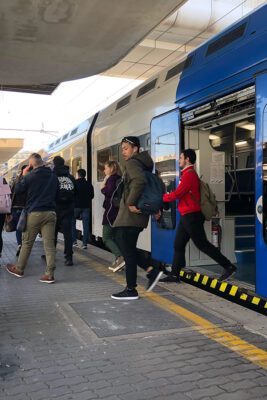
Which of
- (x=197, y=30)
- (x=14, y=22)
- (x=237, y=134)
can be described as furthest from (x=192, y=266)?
→ (x=197, y=30)

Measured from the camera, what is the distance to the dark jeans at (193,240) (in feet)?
18.3

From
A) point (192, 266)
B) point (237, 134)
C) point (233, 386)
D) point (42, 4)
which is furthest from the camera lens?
point (237, 134)

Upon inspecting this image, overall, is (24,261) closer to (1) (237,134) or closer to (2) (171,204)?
(2) (171,204)

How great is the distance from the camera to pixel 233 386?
3.00 metres

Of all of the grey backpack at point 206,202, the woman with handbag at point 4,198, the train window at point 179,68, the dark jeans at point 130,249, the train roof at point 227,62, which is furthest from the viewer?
the woman with handbag at point 4,198

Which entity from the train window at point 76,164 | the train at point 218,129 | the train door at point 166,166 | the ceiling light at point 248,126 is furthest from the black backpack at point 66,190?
the train window at point 76,164

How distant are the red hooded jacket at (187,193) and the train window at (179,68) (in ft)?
4.59

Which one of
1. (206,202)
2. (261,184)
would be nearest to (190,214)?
(206,202)

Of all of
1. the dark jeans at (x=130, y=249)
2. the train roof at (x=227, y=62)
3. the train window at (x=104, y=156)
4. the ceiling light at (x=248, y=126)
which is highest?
the train roof at (x=227, y=62)

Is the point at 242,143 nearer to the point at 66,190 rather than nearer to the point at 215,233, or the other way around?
the point at 215,233

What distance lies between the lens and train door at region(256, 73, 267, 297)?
4258mm

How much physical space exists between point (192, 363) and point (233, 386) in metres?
0.44

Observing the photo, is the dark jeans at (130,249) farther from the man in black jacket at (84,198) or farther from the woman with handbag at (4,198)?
the man in black jacket at (84,198)

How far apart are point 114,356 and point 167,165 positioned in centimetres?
342
